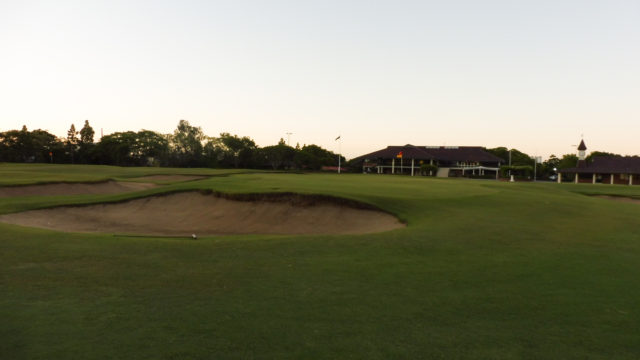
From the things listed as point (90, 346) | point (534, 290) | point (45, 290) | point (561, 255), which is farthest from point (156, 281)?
point (561, 255)

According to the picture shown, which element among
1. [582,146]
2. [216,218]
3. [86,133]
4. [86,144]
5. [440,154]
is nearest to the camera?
[216,218]

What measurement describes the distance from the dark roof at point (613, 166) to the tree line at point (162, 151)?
63.2m

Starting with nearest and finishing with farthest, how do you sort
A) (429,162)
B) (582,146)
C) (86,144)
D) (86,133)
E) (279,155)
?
1. (582,146)
2. (429,162)
3. (279,155)
4. (86,144)
5. (86,133)

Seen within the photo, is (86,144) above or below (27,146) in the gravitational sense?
above

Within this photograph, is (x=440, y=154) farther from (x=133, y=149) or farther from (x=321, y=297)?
(x=321, y=297)

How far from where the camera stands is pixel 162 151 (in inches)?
4624

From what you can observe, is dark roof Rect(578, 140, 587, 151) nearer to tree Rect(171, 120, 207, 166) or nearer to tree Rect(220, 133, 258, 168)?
tree Rect(220, 133, 258, 168)

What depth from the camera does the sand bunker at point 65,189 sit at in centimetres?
2789

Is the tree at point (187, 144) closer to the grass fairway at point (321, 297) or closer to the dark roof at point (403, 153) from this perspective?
the dark roof at point (403, 153)

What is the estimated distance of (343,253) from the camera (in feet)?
35.8

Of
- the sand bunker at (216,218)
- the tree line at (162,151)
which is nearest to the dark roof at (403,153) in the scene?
the tree line at (162,151)

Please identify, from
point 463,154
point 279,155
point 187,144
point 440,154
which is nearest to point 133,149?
point 187,144

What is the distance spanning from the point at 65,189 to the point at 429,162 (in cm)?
8532

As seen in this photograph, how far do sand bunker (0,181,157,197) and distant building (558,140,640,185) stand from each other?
82.2m
